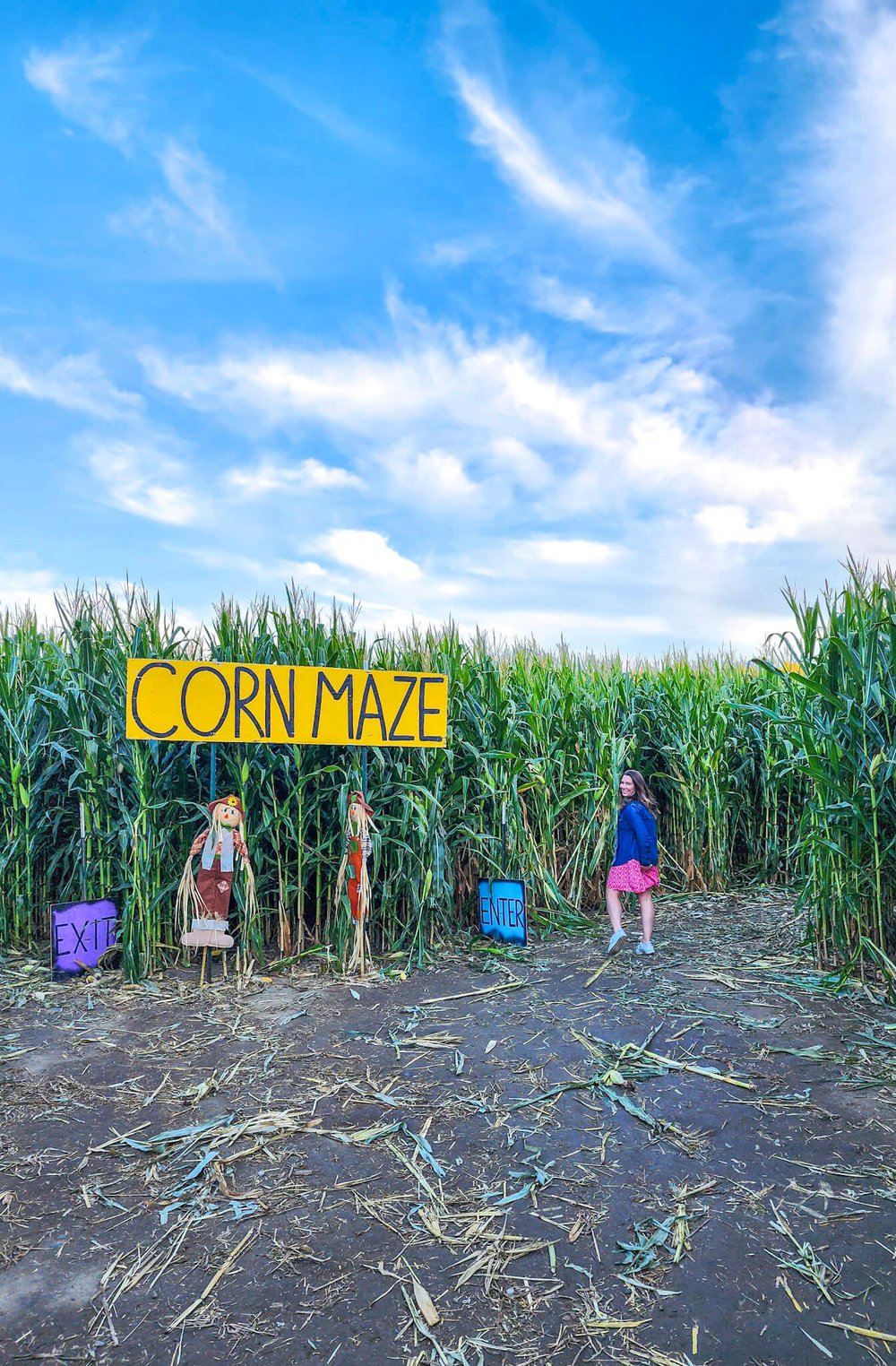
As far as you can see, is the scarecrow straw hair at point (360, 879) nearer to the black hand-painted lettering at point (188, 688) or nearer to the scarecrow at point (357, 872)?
the scarecrow at point (357, 872)

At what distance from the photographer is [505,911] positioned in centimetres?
627

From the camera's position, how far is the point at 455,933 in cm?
645

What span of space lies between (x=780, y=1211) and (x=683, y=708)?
587 cm

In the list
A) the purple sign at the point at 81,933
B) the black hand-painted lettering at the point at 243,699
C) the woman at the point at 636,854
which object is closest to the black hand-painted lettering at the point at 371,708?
the black hand-painted lettering at the point at 243,699

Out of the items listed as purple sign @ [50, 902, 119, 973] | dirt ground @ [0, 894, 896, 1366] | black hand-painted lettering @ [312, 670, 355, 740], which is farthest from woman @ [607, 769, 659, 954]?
purple sign @ [50, 902, 119, 973]

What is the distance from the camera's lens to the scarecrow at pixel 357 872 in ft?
18.1

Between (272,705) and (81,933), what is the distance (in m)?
2.12

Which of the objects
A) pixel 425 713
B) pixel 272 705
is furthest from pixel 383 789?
pixel 272 705

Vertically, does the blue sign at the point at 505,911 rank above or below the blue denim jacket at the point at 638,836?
below

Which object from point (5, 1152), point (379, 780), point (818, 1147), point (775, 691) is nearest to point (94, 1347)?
point (5, 1152)

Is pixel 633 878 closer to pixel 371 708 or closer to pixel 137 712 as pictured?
pixel 371 708

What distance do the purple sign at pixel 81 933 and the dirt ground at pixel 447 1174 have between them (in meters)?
0.23

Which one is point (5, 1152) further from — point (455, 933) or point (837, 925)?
point (837, 925)

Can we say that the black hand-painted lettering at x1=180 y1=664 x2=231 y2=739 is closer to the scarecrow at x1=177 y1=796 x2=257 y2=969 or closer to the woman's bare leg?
the scarecrow at x1=177 y1=796 x2=257 y2=969
